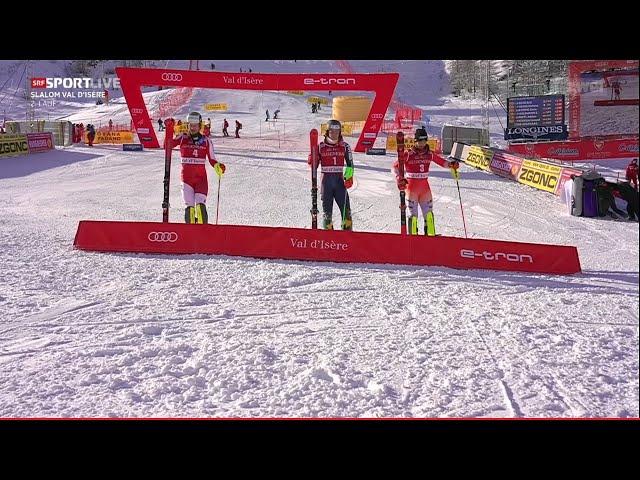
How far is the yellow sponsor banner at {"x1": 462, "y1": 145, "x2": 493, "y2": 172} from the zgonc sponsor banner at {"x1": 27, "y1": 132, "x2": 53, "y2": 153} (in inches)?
594

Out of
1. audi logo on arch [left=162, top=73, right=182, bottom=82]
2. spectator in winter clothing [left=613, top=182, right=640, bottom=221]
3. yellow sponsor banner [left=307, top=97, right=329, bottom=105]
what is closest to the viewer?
spectator in winter clothing [left=613, top=182, right=640, bottom=221]

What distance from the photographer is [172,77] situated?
10.0m

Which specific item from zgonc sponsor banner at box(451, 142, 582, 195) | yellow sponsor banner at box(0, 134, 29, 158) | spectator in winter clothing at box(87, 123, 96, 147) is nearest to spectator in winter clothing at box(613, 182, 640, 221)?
zgonc sponsor banner at box(451, 142, 582, 195)

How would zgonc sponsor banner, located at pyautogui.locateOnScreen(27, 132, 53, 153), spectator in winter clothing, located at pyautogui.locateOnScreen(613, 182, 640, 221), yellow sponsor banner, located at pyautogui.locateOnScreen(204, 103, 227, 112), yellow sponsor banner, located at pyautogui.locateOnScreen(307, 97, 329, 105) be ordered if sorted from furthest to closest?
yellow sponsor banner, located at pyautogui.locateOnScreen(307, 97, 329, 105), yellow sponsor banner, located at pyautogui.locateOnScreen(204, 103, 227, 112), zgonc sponsor banner, located at pyautogui.locateOnScreen(27, 132, 53, 153), spectator in winter clothing, located at pyautogui.locateOnScreen(613, 182, 640, 221)

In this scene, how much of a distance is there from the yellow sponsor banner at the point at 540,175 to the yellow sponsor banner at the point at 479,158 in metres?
2.63

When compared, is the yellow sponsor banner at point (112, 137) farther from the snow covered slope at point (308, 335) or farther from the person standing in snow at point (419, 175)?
the person standing in snow at point (419, 175)

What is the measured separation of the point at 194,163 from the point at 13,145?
44.2 feet

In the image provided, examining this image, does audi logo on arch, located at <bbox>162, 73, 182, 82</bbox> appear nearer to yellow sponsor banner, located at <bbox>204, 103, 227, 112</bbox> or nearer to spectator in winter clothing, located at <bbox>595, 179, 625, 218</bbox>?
spectator in winter clothing, located at <bbox>595, 179, 625, 218</bbox>

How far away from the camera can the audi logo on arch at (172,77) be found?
981cm

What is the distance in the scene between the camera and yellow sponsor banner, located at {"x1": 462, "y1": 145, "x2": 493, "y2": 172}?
51.9 ft

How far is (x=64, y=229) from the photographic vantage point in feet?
24.6

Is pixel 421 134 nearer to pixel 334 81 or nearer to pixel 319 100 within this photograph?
pixel 334 81

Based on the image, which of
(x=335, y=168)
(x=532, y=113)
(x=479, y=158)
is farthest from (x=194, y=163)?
(x=479, y=158)
